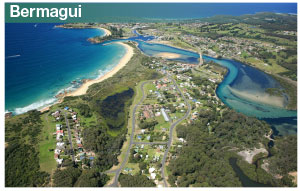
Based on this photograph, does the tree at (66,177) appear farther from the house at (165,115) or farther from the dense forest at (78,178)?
the house at (165,115)

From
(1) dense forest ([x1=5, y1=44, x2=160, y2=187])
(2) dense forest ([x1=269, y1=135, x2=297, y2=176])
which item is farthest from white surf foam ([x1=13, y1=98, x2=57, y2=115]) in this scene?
(2) dense forest ([x1=269, y1=135, x2=297, y2=176])

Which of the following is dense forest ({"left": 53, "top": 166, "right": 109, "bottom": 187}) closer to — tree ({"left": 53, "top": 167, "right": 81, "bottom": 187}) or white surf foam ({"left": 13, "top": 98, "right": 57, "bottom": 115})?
tree ({"left": 53, "top": 167, "right": 81, "bottom": 187})

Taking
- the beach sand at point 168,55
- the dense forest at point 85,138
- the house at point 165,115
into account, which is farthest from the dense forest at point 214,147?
the beach sand at point 168,55

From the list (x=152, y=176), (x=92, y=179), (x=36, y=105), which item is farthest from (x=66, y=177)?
(x=36, y=105)

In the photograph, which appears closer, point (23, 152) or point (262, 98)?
point (23, 152)

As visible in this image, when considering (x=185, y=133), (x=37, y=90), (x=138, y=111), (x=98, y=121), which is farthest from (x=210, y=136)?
(x=37, y=90)

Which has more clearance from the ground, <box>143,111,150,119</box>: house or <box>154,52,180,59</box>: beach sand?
<box>154,52,180,59</box>: beach sand

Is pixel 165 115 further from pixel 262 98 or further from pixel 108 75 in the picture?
pixel 262 98
